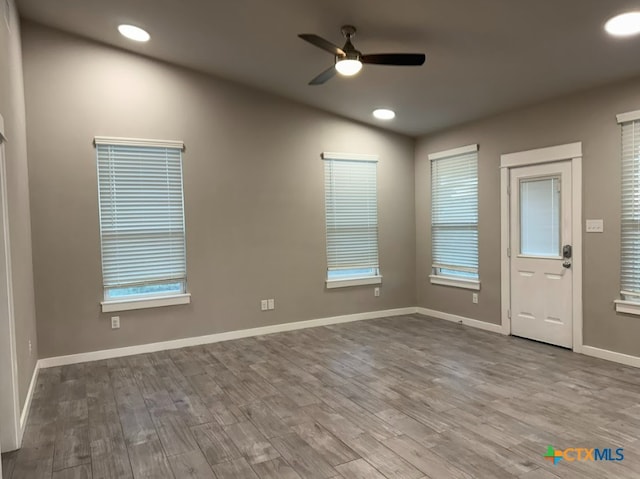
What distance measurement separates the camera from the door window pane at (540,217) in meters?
4.48

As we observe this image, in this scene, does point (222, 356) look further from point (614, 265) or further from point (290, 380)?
point (614, 265)

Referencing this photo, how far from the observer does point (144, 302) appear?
15.0ft

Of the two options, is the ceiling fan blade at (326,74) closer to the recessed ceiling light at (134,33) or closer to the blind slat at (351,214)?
the recessed ceiling light at (134,33)

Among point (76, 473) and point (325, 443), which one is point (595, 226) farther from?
point (76, 473)

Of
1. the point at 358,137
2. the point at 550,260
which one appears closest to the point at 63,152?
the point at 358,137

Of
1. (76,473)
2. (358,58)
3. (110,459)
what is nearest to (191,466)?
(110,459)

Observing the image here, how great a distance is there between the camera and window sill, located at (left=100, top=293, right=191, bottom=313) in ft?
14.5

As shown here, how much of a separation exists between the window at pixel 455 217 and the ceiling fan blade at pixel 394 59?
2.38m

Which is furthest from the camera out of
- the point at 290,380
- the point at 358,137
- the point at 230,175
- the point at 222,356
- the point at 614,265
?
the point at 358,137

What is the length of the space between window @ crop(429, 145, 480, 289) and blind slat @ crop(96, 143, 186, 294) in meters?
3.41

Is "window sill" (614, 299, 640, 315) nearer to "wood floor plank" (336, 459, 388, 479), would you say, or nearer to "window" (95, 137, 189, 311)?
"wood floor plank" (336, 459, 388, 479)

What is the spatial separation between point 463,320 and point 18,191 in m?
5.04

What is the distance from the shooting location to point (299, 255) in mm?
5480

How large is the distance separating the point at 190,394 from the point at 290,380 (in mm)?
835
